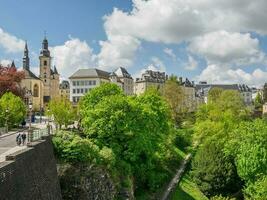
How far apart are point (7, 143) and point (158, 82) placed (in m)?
116

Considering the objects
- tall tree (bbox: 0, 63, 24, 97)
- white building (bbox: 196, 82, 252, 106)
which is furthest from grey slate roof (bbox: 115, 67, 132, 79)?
tall tree (bbox: 0, 63, 24, 97)

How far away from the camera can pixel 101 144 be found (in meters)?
38.2

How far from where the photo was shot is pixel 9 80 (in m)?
65.5

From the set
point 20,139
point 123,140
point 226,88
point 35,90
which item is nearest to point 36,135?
point 20,139

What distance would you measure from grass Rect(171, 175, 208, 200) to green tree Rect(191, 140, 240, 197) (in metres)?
0.86

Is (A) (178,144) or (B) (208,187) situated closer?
(B) (208,187)

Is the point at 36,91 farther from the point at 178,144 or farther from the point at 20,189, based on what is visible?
the point at 20,189

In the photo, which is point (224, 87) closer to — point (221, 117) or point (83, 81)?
point (83, 81)

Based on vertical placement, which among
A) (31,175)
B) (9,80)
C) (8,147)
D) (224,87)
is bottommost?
(31,175)

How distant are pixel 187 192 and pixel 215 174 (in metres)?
3.94

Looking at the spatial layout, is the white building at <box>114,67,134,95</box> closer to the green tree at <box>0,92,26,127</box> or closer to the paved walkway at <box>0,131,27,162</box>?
the green tree at <box>0,92,26,127</box>

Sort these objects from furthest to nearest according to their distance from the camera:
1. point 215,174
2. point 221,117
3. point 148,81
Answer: point 148,81, point 221,117, point 215,174

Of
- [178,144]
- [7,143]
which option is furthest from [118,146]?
[178,144]

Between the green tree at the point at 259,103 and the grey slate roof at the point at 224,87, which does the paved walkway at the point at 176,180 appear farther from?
the grey slate roof at the point at 224,87
